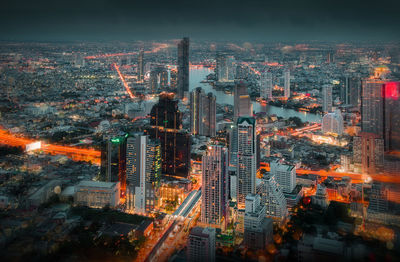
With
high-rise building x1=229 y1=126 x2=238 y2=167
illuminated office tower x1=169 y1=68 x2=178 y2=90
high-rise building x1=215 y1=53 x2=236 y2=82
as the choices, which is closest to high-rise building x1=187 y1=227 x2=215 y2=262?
high-rise building x1=229 y1=126 x2=238 y2=167

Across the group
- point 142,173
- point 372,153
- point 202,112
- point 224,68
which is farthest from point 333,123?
point 142,173

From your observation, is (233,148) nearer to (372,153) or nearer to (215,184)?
(215,184)

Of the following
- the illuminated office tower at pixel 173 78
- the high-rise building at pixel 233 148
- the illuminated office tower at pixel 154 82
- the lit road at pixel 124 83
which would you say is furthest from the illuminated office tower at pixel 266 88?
the high-rise building at pixel 233 148

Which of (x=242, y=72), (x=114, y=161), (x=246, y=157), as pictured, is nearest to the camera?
(x=246, y=157)

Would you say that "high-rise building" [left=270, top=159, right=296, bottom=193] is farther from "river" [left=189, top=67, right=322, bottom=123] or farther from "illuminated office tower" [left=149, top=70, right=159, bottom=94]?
"illuminated office tower" [left=149, top=70, right=159, bottom=94]

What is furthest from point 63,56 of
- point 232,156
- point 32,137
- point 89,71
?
point 232,156

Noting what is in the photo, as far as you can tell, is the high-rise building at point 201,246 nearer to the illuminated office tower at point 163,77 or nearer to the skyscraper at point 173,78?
the illuminated office tower at point 163,77

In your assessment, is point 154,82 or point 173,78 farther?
point 173,78
